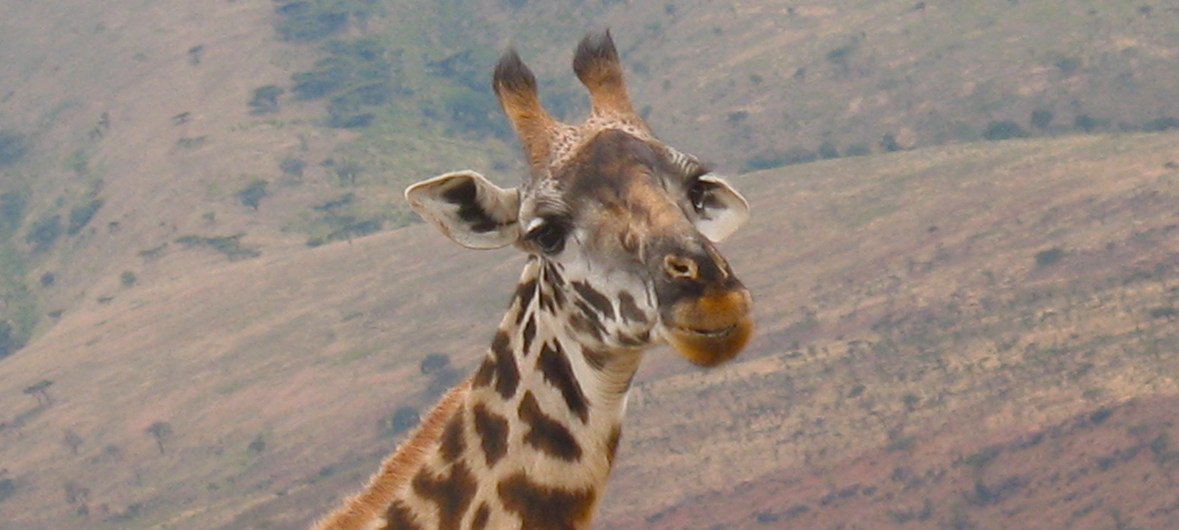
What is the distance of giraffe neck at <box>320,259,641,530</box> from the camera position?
863 centimetres

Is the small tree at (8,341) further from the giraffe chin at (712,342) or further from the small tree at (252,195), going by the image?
the giraffe chin at (712,342)

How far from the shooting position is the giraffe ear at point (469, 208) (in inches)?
332

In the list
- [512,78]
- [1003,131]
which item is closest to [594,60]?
[512,78]

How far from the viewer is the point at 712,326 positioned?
7.52m

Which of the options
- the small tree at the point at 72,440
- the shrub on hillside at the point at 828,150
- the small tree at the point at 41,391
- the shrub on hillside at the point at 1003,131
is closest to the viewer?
the small tree at the point at 72,440

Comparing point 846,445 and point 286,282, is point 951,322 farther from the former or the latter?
point 286,282

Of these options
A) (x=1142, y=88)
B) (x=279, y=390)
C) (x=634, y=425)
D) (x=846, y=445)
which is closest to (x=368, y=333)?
(x=279, y=390)

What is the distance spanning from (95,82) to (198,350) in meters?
51.6

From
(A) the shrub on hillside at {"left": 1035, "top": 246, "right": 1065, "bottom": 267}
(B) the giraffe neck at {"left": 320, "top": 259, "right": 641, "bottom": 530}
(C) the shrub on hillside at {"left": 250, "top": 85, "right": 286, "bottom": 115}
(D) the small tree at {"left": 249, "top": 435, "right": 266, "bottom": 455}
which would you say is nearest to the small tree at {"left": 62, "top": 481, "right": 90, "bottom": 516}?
(D) the small tree at {"left": 249, "top": 435, "right": 266, "bottom": 455}

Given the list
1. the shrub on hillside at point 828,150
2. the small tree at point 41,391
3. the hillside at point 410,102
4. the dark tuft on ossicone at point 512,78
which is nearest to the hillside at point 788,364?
the small tree at point 41,391

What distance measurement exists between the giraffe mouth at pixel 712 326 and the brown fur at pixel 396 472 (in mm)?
1795

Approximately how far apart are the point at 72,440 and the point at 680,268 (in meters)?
113

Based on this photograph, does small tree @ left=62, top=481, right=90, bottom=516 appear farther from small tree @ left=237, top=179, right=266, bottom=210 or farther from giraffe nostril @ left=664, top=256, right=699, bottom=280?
giraffe nostril @ left=664, top=256, right=699, bottom=280

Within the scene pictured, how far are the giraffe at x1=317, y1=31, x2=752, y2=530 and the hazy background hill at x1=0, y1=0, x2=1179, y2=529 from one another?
84532 millimetres
